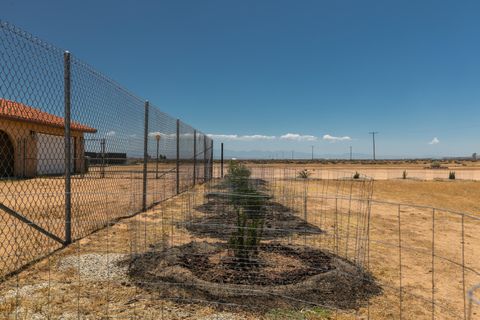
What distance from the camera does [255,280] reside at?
3.62 metres

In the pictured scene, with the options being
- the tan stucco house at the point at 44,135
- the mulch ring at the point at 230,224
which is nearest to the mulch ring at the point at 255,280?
the mulch ring at the point at 230,224

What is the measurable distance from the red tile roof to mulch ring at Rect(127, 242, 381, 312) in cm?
203

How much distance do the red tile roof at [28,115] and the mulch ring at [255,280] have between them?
2.03m

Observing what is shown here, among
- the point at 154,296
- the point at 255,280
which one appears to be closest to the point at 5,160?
the point at 154,296

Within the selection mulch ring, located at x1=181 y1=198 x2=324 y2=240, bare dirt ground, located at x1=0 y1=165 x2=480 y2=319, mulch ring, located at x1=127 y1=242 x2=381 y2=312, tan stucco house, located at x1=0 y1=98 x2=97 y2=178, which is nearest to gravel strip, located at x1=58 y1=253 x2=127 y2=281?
bare dirt ground, located at x1=0 y1=165 x2=480 y2=319

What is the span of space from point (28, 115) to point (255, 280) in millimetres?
3176

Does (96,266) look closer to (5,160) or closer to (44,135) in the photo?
(44,135)

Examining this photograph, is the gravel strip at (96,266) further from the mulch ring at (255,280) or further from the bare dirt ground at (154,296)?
the mulch ring at (255,280)

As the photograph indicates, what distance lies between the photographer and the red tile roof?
12.4ft

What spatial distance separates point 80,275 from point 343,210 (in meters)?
7.18

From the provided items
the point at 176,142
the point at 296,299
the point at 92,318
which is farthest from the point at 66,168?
the point at 176,142

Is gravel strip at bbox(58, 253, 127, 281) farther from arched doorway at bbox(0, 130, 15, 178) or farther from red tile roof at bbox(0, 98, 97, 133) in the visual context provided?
red tile roof at bbox(0, 98, 97, 133)

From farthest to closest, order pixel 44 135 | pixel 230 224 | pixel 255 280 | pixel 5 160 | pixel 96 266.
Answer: pixel 5 160, pixel 230 224, pixel 44 135, pixel 96 266, pixel 255 280

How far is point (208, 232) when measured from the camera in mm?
6039
